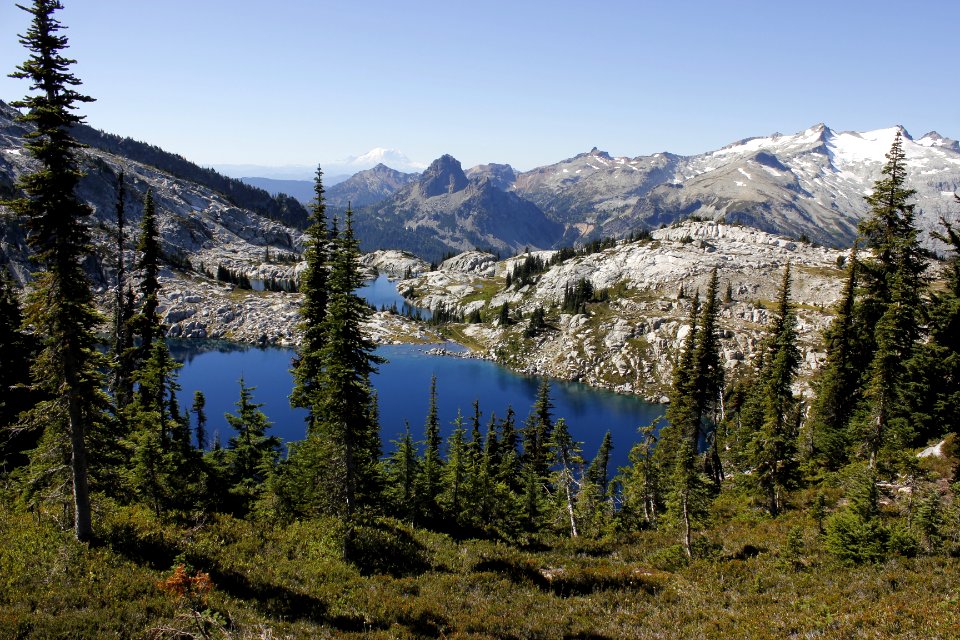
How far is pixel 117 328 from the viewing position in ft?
128

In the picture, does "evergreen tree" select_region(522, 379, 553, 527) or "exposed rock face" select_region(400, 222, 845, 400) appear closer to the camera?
"evergreen tree" select_region(522, 379, 553, 527)

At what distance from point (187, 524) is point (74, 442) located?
791 centimetres

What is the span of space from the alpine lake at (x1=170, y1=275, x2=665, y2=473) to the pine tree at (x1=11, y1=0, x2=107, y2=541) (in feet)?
251

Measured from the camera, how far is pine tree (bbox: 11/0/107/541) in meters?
18.9

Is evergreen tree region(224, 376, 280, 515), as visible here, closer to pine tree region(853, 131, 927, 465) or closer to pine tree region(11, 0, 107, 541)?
pine tree region(11, 0, 107, 541)

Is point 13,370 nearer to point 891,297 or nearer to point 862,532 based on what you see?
point 862,532

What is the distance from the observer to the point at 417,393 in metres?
136

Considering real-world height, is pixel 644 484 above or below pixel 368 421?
below

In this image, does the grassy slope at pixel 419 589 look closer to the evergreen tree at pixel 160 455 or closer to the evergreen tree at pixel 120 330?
the evergreen tree at pixel 160 455

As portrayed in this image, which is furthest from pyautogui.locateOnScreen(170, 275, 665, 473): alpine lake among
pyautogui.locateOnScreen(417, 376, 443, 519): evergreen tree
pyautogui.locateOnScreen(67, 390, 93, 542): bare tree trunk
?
pyautogui.locateOnScreen(67, 390, 93, 542): bare tree trunk

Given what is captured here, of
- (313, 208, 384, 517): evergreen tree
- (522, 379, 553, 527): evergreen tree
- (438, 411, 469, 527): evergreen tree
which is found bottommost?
(522, 379, 553, 527): evergreen tree

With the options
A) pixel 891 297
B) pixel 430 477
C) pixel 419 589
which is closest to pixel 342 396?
pixel 419 589

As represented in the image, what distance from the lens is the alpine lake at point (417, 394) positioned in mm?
109163

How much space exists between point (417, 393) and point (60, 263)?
11795cm
